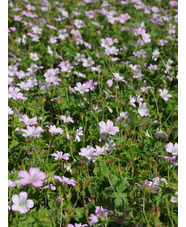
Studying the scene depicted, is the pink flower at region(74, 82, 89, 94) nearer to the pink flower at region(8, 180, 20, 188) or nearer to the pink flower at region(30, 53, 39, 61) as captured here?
the pink flower at region(30, 53, 39, 61)

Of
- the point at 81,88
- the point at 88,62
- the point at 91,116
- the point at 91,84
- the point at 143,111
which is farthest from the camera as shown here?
the point at 88,62

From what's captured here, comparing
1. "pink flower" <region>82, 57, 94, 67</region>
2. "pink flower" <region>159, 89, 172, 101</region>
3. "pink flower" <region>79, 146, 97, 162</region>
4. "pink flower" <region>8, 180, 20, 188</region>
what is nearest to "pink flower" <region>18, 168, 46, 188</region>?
"pink flower" <region>8, 180, 20, 188</region>

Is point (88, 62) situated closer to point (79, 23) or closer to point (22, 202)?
point (79, 23)

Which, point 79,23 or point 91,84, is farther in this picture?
point 79,23

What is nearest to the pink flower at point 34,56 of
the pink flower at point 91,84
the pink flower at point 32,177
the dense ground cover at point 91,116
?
the dense ground cover at point 91,116

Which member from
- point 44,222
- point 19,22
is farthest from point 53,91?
point 19,22

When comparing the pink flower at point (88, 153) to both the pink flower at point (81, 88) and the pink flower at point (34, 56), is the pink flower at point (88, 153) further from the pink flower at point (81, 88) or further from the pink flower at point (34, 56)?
the pink flower at point (34, 56)

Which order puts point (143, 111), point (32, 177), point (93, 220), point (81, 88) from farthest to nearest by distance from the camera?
point (81, 88) < point (143, 111) < point (93, 220) < point (32, 177)

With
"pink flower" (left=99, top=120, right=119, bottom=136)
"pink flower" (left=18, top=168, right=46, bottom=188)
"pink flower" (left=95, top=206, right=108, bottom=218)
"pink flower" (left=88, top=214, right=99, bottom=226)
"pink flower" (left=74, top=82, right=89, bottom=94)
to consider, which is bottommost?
"pink flower" (left=88, top=214, right=99, bottom=226)

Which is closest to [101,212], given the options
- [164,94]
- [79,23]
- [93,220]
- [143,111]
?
[93,220]
